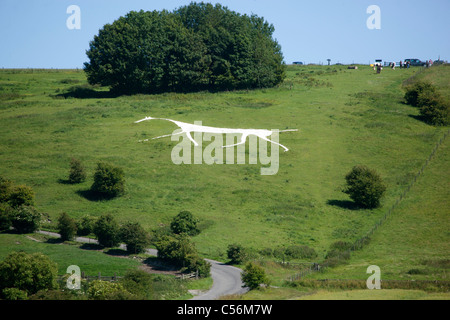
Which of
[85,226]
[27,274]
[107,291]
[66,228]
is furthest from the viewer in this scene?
[85,226]

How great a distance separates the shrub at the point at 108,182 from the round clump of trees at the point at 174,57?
1987 inches

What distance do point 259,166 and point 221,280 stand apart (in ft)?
108

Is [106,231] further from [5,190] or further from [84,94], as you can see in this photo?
[84,94]

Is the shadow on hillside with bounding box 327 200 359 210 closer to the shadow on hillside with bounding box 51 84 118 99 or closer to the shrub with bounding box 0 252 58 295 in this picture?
the shrub with bounding box 0 252 58 295

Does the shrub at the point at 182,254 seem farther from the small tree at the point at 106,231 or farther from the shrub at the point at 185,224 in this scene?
the small tree at the point at 106,231

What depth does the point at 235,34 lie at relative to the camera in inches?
4747

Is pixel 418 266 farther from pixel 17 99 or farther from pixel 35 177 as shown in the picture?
pixel 17 99

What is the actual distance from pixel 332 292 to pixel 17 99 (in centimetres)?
9038

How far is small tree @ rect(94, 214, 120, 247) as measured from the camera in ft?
171

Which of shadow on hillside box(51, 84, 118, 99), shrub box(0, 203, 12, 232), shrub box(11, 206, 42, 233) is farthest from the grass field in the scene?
shrub box(0, 203, 12, 232)

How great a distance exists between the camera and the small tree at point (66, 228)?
2082 inches

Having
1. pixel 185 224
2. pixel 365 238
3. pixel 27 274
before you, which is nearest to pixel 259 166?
pixel 185 224

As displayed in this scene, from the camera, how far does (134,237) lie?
50.9 m

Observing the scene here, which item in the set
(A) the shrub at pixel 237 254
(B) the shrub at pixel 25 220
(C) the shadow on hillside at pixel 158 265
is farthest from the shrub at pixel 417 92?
(B) the shrub at pixel 25 220
